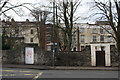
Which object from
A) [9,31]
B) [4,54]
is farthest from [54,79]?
[9,31]

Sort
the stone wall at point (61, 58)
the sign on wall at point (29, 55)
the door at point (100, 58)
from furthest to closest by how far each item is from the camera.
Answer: the sign on wall at point (29, 55)
the stone wall at point (61, 58)
the door at point (100, 58)

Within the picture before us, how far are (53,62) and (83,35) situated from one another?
2185 inches

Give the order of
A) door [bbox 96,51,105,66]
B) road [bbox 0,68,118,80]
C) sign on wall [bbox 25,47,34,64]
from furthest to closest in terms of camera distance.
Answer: sign on wall [bbox 25,47,34,64], door [bbox 96,51,105,66], road [bbox 0,68,118,80]

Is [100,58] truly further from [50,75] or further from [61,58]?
[50,75]

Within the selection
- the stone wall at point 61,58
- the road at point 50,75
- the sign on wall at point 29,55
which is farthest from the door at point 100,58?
the sign on wall at point 29,55

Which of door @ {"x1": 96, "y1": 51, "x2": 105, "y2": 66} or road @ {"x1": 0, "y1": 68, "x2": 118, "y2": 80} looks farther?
door @ {"x1": 96, "y1": 51, "x2": 105, "y2": 66}

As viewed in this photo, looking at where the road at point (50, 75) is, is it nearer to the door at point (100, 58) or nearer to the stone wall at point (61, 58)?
the door at point (100, 58)

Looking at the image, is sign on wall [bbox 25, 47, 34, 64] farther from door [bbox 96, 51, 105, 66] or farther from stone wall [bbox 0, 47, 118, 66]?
door [bbox 96, 51, 105, 66]

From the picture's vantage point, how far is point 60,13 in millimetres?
33250

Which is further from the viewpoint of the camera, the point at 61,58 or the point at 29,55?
the point at 29,55

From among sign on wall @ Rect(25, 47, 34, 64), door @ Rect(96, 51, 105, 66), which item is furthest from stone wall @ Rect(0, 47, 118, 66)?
door @ Rect(96, 51, 105, 66)

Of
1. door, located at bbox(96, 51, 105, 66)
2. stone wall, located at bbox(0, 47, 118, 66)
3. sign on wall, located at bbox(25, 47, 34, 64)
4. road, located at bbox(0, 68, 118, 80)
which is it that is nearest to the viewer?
road, located at bbox(0, 68, 118, 80)

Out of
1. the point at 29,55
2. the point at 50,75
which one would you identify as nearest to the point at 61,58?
the point at 29,55

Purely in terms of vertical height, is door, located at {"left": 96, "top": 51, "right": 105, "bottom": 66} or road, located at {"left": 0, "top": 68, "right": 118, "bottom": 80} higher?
door, located at {"left": 96, "top": 51, "right": 105, "bottom": 66}
